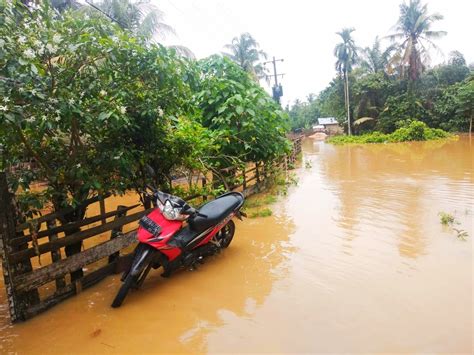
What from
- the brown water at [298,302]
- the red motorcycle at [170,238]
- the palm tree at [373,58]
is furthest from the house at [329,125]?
the red motorcycle at [170,238]

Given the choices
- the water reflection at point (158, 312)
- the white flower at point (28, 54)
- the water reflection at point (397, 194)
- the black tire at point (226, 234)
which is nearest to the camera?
the white flower at point (28, 54)

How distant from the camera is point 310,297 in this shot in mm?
3492

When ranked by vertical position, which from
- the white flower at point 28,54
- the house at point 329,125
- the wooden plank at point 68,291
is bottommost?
the wooden plank at point 68,291

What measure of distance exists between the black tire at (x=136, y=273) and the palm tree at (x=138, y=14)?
55.6 ft

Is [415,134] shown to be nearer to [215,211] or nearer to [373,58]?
[373,58]

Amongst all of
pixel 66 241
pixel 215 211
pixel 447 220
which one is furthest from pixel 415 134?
pixel 66 241

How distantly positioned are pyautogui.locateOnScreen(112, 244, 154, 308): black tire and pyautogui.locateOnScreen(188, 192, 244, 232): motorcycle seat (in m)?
0.61

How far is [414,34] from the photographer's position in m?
28.1

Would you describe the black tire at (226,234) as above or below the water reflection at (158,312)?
above

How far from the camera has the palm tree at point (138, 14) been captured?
58.7 ft

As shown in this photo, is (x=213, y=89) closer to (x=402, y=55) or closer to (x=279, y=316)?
(x=279, y=316)

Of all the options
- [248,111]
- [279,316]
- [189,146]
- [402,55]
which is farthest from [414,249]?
[402,55]

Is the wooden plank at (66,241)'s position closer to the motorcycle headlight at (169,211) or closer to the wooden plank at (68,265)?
the wooden plank at (68,265)

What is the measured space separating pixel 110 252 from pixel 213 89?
13.6 feet
